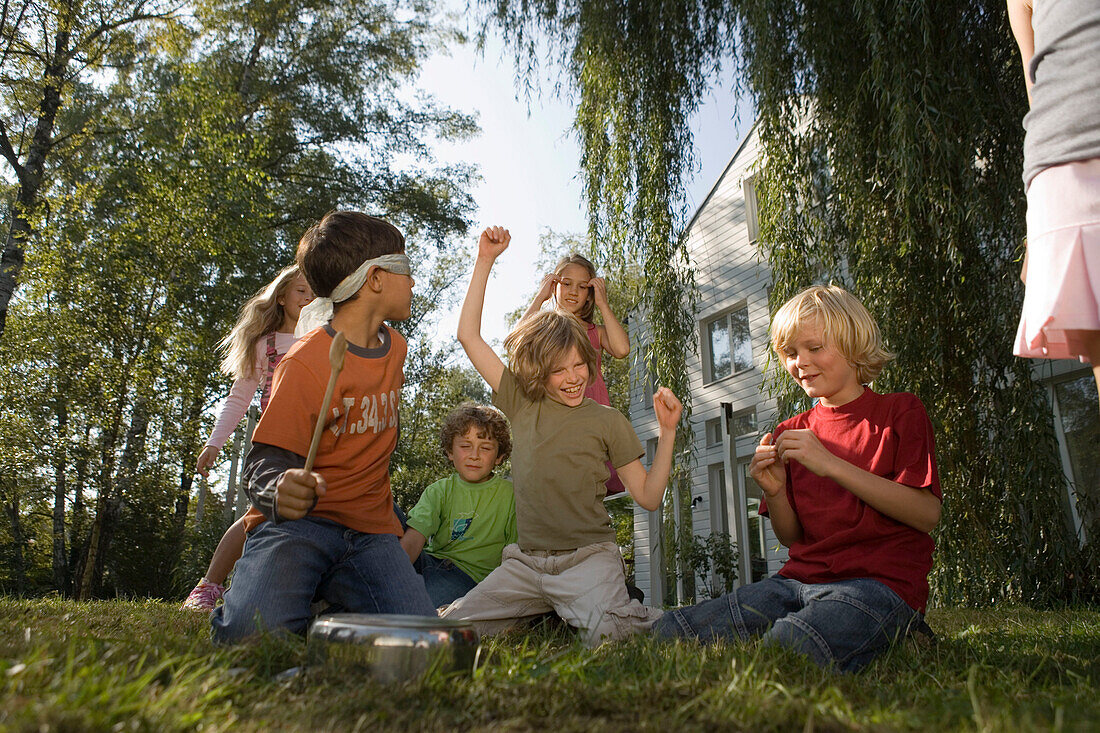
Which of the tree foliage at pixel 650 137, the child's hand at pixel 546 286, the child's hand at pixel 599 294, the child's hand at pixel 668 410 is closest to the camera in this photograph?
the child's hand at pixel 668 410

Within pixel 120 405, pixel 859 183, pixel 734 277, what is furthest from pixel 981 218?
pixel 734 277

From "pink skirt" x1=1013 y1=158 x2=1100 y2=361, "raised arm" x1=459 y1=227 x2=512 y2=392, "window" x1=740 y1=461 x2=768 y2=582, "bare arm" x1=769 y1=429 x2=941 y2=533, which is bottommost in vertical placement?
"window" x1=740 y1=461 x2=768 y2=582

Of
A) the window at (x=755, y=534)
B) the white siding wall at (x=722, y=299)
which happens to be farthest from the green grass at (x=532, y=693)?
the white siding wall at (x=722, y=299)

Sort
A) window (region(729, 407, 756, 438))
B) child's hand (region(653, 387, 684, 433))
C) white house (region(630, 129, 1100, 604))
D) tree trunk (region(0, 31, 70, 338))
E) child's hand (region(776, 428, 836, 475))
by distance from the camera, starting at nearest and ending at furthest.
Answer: child's hand (region(776, 428, 836, 475))
child's hand (region(653, 387, 684, 433))
tree trunk (region(0, 31, 70, 338))
white house (region(630, 129, 1100, 604))
window (region(729, 407, 756, 438))

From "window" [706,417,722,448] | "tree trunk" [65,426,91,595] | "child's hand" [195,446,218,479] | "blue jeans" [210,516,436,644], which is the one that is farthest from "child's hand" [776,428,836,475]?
"window" [706,417,722,448]

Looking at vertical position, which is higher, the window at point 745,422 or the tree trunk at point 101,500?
the window at point 745,422

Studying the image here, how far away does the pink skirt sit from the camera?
5.17 feet

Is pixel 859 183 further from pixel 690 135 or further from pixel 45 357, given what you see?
pixel 45 357

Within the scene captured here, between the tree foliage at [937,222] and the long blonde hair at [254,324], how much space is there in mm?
2761

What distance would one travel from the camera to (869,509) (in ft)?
8.28

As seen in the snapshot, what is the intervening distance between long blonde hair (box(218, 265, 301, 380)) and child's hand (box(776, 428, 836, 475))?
8.30 feet

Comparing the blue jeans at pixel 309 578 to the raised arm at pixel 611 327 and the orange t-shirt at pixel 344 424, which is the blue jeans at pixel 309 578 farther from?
the raised arm at pixel 611 327

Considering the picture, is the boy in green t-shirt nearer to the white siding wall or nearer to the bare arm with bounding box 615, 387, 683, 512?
the bare arm with bounding box 615, 387, 683, 512

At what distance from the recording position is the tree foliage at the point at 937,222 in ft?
14.6
